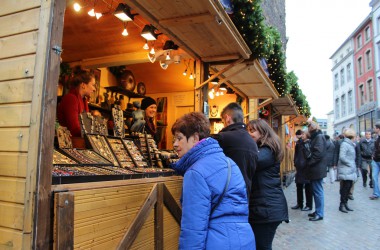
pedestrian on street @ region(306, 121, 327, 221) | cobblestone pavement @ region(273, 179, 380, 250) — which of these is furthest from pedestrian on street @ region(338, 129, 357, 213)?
pedestrian on street @ region(306, 121, 327, 221)

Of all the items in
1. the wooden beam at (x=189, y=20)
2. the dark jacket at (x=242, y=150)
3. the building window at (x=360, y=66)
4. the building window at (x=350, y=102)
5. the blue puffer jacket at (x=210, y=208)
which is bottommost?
the blue puffer jacket at (x=210, y=208)

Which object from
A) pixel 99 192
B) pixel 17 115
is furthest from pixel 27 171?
pixel 99 192

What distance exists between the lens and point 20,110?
2.12 m

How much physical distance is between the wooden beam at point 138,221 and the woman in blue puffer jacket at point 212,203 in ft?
2.92

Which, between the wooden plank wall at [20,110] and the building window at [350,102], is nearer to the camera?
the wooden plank wall at [20,110]

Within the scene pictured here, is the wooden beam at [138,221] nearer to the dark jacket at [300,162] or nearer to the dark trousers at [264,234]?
the dark trousers at [264,234]

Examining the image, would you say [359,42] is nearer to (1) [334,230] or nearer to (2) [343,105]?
(2) [343,105]

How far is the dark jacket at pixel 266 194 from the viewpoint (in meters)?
3.18

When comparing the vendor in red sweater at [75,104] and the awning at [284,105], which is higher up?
the awning at [284,105]

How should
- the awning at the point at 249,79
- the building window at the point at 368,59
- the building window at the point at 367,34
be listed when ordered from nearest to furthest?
the awning at the point at 249,79 < the building window at the point at 368,59 < the building window at the point at 367,34

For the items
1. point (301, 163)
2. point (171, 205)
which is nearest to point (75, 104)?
point (171, 205)

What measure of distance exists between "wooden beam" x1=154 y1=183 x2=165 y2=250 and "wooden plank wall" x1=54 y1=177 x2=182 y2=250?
0.05m

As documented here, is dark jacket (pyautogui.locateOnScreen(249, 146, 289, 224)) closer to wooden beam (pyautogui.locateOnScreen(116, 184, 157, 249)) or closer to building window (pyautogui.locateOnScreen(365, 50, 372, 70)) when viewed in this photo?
wooden beam (pyautogui.locateOnScreen(116, 184, 157, 249))

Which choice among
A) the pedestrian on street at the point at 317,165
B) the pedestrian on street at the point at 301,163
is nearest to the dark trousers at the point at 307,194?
the pedestrian on street at the point at 301,163
